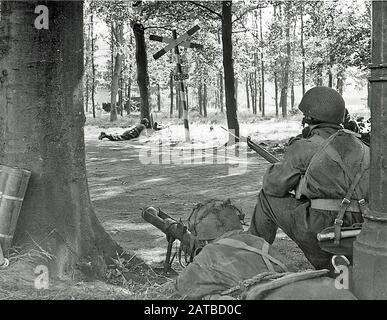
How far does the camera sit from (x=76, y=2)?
5746 millimetres

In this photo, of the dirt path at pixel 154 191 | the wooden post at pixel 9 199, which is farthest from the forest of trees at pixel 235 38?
the wooden post at pixel 9 199

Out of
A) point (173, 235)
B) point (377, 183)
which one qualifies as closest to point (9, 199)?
point (173, 235)

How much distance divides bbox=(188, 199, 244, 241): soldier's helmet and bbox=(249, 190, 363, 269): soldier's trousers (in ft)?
0.71

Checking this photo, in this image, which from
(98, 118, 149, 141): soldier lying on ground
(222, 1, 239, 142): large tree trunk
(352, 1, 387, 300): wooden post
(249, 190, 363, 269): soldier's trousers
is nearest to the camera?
(352, 1, 387, 300): wooden post

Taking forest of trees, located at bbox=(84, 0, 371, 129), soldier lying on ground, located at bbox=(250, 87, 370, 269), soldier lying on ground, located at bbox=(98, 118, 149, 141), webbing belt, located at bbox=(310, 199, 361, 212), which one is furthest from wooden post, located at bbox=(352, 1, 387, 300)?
soldier lying on ground, located at bbox=(98, 118, 149, 141)

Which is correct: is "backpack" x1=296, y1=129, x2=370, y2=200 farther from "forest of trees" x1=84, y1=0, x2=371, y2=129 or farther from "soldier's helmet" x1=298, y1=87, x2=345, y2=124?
"forest of trees" x1=84, y1=0, x2=371, y2=129

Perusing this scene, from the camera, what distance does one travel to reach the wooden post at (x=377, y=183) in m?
3.25

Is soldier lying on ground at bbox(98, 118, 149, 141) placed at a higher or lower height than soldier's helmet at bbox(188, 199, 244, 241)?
higher

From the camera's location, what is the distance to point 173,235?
18.9 ft

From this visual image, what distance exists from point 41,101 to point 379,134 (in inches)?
128

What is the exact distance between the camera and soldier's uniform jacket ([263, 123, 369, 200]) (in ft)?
15.0

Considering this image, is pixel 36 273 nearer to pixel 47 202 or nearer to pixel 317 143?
pixel 47 202

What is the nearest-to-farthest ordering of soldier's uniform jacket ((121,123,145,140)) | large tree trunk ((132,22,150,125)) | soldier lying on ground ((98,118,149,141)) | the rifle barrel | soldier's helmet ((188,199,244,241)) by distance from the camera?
soldier's helmet ((188,199,244,241)) → the rifle barrel → soldier lying on ground ((98,118,149,141)) → soldier's uniform jacket ((121,123,145,140)) → large tree trunk ((132,22,150,125))
